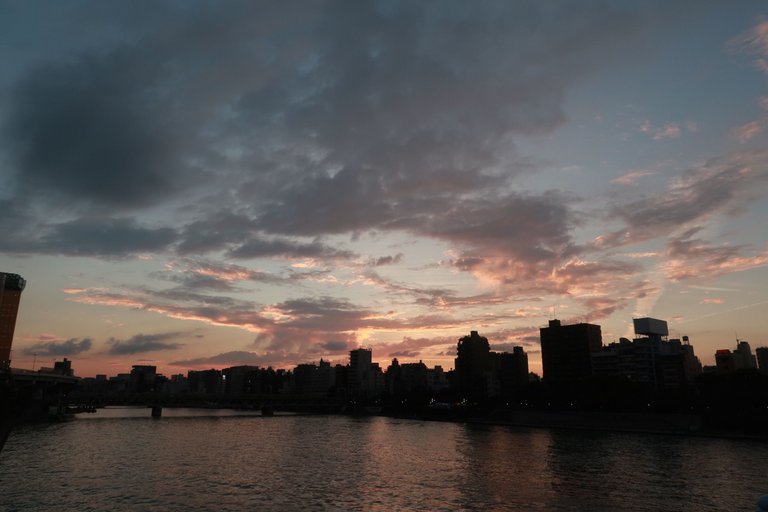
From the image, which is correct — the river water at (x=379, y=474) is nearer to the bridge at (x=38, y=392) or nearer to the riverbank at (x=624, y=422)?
the riverbank at (x=624, y=422)

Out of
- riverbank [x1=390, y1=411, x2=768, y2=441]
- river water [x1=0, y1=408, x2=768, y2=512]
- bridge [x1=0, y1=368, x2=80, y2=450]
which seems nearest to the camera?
river water [x1=0, y1=408, x2=768, y2=512]

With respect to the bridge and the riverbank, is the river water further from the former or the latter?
the bridge

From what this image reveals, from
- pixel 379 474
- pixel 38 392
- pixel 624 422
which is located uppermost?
pixel 38 392

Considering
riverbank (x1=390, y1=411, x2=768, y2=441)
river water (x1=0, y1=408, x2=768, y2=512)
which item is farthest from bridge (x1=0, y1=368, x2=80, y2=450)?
riverbank (x1=390, y1=411, x2=768, y2=441)

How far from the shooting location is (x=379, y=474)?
235 feet

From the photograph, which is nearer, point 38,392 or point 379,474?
point 379,474

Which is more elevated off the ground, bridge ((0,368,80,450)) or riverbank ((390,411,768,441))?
bridge ((0,368,80,450))

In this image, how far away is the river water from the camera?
174ft

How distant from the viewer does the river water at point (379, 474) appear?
5300cm

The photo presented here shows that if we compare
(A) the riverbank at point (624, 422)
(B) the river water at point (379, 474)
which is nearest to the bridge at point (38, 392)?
(B) the river water at point (379, 474)

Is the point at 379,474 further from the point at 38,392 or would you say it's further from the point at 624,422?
the point at 38,392

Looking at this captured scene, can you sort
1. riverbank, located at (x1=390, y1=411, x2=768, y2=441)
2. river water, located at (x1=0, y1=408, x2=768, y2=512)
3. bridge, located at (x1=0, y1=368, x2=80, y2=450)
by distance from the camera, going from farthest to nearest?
bridge, located at (x1=0, y1=368, x2=80, y2=450) < riverbank, located at (x1=390, y1=411, x2=768, y2=441) < river water, located at (x1=0, y1=408, x2=768, y2=512)

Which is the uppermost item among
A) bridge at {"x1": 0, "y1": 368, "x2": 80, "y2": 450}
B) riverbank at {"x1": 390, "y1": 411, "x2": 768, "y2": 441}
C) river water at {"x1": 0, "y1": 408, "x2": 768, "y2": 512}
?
bridge at {"x1": 0, "y1": 368, "x2": 80, "y2": 450}

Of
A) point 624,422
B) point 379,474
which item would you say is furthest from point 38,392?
point 624,422
